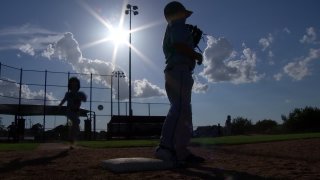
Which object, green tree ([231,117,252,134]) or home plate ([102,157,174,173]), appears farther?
green tree ([231,117,252,134])

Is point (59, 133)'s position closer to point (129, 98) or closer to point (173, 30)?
point (129, 98)

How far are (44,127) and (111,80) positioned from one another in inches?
270

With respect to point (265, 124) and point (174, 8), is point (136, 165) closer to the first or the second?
point (174, 8)

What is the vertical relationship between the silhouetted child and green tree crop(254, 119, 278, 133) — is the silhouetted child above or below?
below

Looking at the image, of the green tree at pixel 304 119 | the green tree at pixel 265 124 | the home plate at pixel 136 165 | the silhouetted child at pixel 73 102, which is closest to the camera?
the home plate at pixel 136 165

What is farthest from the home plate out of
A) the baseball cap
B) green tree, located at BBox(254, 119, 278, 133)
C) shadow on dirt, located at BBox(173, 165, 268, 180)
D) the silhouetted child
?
green tree, located at BBox(254, 119, 278, 133)

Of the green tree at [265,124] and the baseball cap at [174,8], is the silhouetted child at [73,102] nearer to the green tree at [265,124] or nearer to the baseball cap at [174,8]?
the baseball cap at [174,8]

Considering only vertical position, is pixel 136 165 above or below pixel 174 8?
below

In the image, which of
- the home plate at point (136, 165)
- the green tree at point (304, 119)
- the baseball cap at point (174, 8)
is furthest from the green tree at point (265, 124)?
the home plate at point (136, 165)

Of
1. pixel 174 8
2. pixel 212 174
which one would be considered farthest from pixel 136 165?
pixel 174 8

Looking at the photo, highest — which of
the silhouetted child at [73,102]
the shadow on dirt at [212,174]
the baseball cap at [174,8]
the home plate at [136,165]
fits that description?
the baseball cap at [174,8]

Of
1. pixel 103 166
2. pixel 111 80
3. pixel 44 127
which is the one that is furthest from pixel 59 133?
pixel 103 166

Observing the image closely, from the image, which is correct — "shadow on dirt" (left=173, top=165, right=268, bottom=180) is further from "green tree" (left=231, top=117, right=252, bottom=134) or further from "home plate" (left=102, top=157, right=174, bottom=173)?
"green tree" (left=231, top=117, right=252, bottom=134)

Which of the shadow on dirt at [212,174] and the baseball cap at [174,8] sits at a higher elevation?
the baseball cap at [174,8]
